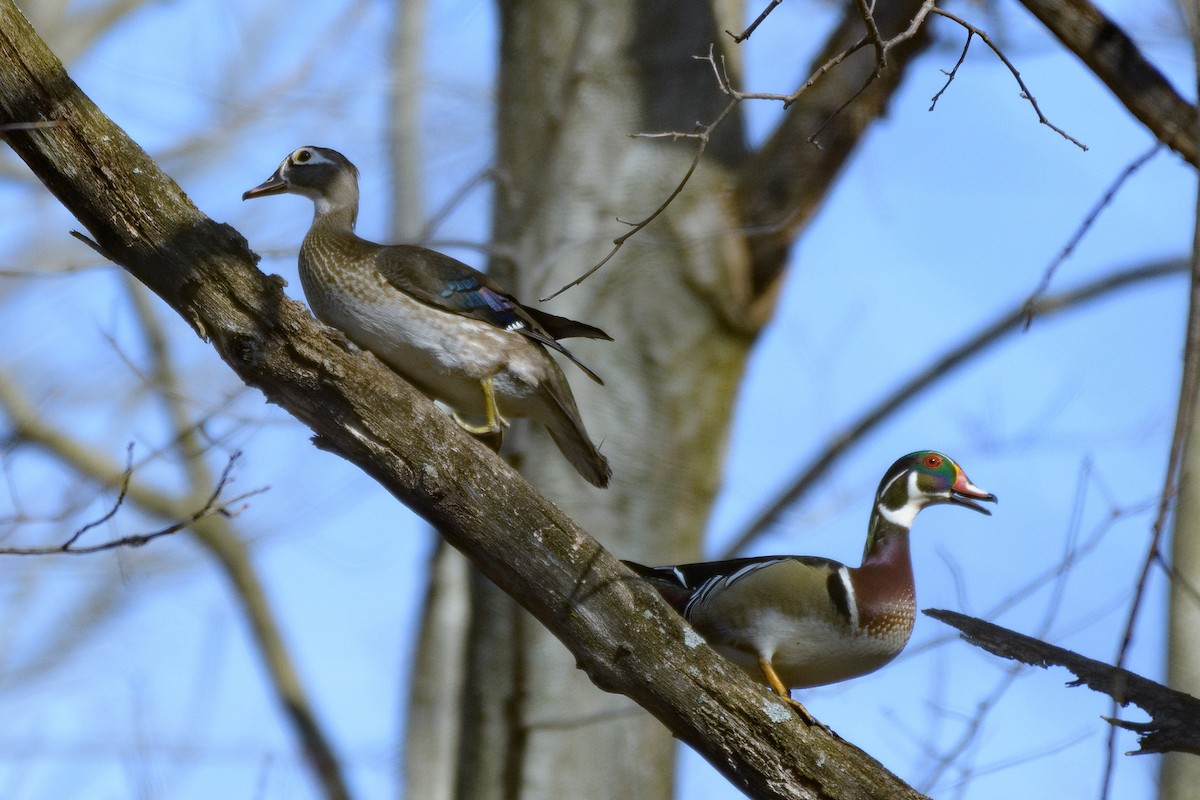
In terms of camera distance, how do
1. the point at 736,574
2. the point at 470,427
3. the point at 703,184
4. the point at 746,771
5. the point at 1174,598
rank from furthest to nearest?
the point at 703,184
the point at 1174,598
the point at 470,427
the point at 736,574
the point at 746,771

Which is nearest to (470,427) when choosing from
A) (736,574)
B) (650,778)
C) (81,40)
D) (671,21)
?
(736,574)

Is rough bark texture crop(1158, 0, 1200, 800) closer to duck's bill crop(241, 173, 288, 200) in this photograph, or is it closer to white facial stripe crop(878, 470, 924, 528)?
white facial stripe crop(878, 470, 924, 528)

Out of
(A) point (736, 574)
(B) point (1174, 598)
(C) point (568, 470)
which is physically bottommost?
(A) point (736, 574)

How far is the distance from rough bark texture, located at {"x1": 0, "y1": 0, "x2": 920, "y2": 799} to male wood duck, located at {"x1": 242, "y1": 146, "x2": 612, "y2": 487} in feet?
2.13

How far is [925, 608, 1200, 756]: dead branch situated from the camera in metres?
3.19

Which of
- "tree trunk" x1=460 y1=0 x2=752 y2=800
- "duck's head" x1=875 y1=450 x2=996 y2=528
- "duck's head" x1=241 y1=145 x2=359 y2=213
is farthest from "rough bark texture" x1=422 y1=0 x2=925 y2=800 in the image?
"duck's head" x1=875 y1=450 x2=996 y2=528

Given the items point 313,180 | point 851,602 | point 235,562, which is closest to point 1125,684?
point 851,602

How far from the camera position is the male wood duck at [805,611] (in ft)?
11.3

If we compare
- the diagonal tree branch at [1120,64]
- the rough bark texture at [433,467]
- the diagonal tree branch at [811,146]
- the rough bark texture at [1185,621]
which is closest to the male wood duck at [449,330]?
the rough bark texture at [433,467]

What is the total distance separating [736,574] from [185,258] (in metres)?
1.65

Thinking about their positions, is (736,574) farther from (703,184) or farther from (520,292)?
(703,184)

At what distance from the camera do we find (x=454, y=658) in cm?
917

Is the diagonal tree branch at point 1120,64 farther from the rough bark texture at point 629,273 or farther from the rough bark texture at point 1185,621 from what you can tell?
the rough bark texture at point 629,273

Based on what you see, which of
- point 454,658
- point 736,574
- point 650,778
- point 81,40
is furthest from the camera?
point 81,40
